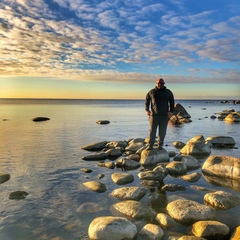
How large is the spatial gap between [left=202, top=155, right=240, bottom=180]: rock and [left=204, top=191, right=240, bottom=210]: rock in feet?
7.11

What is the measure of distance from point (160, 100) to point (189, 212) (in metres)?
5.56

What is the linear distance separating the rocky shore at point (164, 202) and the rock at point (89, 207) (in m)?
0.39

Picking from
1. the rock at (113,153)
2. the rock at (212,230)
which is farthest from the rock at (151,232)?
the rock at (113,153)

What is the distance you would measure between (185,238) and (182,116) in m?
32.1

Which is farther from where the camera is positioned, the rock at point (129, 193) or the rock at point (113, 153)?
the rock at point (113, 153)

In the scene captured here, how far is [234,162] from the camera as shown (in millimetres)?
9273

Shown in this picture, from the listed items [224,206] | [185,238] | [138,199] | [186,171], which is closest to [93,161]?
[186,171]

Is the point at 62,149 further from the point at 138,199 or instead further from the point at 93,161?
the point at 138,199

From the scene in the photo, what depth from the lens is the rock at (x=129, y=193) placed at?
283 inches

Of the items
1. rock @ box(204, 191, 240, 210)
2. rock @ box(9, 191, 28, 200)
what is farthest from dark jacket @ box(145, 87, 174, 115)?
rock @ box(9, 191, 28, 200)

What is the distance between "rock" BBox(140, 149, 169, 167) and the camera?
36.2 feet

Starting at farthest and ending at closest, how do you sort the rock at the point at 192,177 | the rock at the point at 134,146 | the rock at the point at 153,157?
the rock at the point at 134,146 → the rock at the point at 153,157 → the rock at the point at 192,177

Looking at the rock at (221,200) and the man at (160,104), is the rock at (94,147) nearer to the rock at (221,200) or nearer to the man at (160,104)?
the man at (160,104)

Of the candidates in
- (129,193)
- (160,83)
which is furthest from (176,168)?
(160,83)
